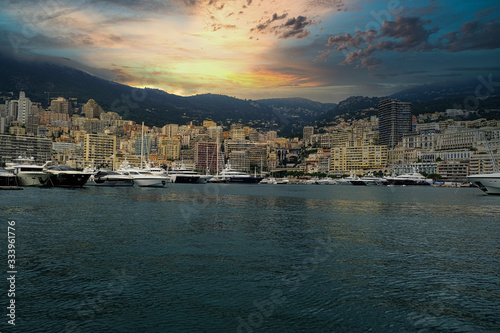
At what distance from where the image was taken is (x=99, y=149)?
176m

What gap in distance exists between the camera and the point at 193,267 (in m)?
12.8

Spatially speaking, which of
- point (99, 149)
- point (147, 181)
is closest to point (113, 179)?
point (147, 181)

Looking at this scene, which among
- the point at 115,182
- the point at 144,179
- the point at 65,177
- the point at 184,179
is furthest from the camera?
the point at 184,179

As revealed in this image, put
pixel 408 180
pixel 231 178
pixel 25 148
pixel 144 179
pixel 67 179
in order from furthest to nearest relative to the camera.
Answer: pixel 25 148 < pixel 408 180 < pixel 231 178 < pixel 144 179 < pixel 67 179

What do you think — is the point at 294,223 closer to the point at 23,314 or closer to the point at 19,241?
the point at 19,241

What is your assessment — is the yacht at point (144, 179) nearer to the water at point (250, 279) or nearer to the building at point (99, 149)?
the water at point (250, 279)

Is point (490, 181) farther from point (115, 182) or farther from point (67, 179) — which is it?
point (67, 179)

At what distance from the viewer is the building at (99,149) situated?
172 meters

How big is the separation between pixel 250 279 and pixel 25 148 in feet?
541

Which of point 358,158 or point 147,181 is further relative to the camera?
point 358,158

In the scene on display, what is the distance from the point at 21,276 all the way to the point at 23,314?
3.03 m

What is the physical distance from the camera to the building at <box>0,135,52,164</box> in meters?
148

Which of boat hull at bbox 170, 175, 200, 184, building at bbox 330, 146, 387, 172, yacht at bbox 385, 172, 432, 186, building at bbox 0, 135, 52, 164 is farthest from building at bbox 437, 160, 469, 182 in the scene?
building at bbox 0, 135, 52, 164

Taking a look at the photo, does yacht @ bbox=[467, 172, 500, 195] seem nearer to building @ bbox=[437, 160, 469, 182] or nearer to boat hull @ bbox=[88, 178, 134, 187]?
boat hull @ bbox=[88, 178, 134, 187]
